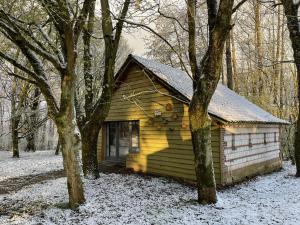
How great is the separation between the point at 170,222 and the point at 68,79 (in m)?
4.38

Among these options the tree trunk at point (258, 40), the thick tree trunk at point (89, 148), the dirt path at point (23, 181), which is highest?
the tree trunk at point (258, 40)

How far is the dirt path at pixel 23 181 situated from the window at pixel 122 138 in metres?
2.85

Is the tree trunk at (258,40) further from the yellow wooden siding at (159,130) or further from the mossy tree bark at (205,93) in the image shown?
the mossy tree bark at (205,93)

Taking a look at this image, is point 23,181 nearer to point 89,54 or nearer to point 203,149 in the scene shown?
point 89,54

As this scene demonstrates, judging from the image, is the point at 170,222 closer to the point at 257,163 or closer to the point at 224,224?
the point at 224,224

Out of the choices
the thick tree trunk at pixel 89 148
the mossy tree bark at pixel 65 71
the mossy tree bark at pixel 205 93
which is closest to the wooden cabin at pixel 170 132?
the mossy tree bark at pixel 205 93

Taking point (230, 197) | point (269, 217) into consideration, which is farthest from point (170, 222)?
point (230, 197)

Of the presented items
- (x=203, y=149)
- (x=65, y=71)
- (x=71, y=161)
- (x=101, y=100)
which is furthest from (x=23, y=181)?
(x=203, y=149)

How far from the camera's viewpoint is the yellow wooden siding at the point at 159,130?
36.7ft

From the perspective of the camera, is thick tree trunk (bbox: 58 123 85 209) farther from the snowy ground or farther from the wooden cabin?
the wooden cabin

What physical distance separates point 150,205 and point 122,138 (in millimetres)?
6844

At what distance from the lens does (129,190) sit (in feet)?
31.8

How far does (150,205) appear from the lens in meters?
8.04

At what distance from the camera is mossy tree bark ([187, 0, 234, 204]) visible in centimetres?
715
